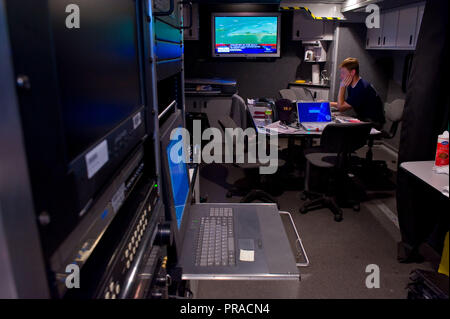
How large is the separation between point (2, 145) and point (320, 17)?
6.16 m

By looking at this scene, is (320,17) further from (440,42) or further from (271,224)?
(271,224)

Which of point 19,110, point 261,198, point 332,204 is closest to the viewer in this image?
point 19,110

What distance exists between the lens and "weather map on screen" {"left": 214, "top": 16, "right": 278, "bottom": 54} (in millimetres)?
6008

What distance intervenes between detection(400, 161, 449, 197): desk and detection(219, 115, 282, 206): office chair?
4.79ft

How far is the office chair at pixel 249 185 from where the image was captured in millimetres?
3469

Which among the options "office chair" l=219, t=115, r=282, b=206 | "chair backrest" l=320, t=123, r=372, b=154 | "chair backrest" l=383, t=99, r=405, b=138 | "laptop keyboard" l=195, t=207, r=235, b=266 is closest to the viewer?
"laptop keyboard" l=195, t=207, r=235, b=266

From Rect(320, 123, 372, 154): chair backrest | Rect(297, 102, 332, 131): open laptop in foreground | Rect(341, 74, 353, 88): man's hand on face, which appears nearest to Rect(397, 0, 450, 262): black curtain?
Rect(320, 123, 372, 154): chair backrest

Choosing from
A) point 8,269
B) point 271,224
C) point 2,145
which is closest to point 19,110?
point 2,145

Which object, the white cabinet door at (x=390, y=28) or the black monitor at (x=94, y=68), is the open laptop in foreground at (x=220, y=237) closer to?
the black monitor at (x=94, y=68)

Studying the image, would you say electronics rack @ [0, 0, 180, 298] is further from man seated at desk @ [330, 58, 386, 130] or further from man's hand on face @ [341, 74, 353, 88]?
man's hand on face @ [341, 74, 353, 88]

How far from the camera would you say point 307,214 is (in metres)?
3.46

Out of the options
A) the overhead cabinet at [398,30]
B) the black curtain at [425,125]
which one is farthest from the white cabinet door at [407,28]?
the black curtain at [425,125]

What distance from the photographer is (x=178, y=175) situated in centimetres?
126

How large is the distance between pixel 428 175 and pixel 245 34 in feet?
15.4
